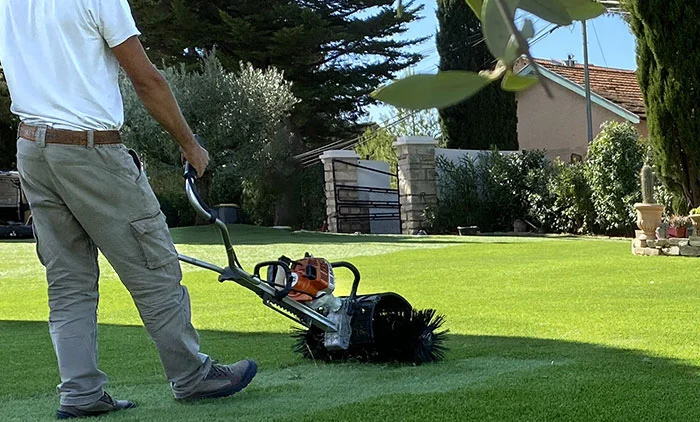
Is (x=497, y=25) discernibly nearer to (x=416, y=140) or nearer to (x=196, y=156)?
(x=196, y=156)

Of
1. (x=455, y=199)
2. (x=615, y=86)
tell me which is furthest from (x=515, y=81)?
(x=615, y=86)

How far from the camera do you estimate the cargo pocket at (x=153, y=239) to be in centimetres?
259

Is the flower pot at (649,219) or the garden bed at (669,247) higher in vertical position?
the flower pot at (649,219)

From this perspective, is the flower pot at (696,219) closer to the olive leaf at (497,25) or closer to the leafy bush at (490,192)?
the leafy bush at (490,192)

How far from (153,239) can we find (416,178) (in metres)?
13.2

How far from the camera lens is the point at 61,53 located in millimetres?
2531

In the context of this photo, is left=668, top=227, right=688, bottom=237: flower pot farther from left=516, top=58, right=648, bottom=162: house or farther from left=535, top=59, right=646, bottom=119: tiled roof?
left=535, top=59, right=646, bottom=119: tiled roof

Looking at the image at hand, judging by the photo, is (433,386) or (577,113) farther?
(577,113)

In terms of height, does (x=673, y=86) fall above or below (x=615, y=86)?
below

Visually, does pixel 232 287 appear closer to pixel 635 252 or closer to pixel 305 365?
pixel 305 365

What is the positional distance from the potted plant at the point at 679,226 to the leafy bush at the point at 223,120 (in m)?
9.72

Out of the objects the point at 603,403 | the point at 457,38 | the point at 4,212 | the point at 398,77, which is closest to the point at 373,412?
the point at 603,403

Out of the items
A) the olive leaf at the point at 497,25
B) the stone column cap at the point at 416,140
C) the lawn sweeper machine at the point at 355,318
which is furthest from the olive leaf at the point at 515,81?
the stone column cap at the point at 416,140

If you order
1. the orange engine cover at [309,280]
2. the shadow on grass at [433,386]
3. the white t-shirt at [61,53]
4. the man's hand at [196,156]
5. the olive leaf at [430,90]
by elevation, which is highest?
the white t-shirt at [61,53]
